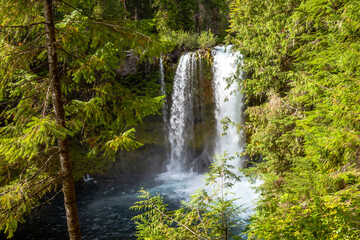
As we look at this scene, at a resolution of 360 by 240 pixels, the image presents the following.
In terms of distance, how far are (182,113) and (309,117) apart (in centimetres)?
1082

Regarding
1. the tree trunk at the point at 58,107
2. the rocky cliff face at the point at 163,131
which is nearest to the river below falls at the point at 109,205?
the rocky cliff face at the point at 163,131

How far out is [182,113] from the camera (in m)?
15.1

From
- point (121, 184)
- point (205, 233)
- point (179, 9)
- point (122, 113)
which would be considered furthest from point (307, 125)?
point (179, 9)

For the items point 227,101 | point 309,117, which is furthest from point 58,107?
point 227,101

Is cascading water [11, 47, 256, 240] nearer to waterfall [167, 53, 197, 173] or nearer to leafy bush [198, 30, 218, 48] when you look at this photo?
waterfall [167, 53, 197, 173]

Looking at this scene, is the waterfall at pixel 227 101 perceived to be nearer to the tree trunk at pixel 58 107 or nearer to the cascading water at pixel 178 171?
the cascading water at pixel 178 171

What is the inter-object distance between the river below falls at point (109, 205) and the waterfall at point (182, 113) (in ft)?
4.18

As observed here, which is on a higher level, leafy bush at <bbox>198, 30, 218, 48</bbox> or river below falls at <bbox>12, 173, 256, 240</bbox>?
leafy bush at <bbox>198, 30, 218, 48</bbox>

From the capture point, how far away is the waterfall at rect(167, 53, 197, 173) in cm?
1416

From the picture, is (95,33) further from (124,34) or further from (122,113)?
(122,113)

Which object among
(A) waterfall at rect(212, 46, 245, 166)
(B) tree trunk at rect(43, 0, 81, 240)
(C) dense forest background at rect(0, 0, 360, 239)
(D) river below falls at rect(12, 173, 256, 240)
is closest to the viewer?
(C) dense forest background at rect(0, 0, 360, 239)

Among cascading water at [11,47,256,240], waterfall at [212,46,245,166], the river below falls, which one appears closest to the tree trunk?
the river below falls

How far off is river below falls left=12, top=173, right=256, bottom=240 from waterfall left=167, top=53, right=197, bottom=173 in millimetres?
1274

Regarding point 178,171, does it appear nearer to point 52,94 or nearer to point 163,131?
point 163,131
